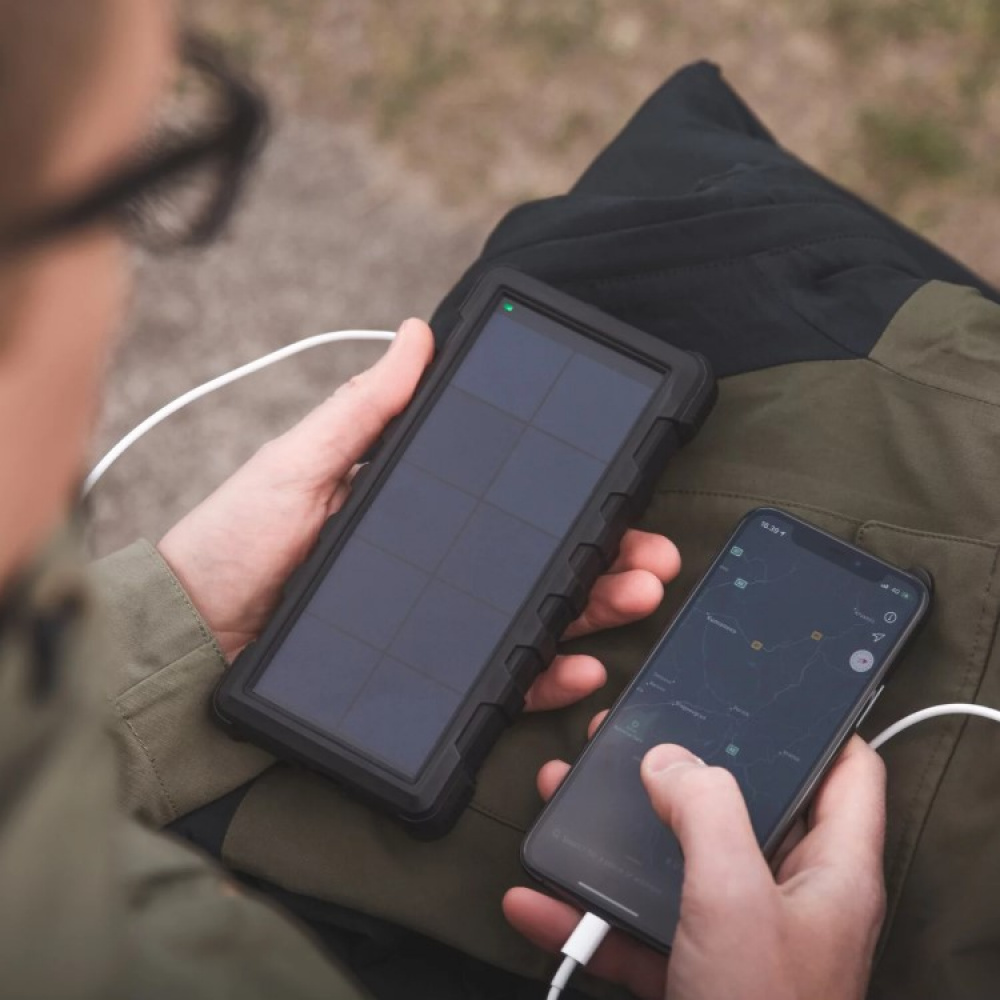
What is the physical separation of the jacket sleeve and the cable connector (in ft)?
0.81

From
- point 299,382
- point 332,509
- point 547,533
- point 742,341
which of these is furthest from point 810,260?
point 299,382

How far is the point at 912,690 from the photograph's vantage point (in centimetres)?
80

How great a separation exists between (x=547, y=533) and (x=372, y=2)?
110 cm

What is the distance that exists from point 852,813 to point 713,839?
0.11 meters

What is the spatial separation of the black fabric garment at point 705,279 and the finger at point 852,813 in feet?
0.78

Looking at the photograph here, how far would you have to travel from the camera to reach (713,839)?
676 mm

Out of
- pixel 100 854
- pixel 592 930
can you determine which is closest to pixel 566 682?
pixel 592 930

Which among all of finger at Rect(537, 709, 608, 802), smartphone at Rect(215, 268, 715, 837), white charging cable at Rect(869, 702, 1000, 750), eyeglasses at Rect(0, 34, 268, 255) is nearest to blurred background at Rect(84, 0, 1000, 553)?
smartphone at Rect(215, 268, 715, 837)

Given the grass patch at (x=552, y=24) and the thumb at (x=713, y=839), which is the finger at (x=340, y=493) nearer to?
the thumb at (x=713, y=839)

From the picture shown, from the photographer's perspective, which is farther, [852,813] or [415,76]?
[415,76]

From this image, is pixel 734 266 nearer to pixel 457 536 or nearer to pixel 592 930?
pixel 457 536

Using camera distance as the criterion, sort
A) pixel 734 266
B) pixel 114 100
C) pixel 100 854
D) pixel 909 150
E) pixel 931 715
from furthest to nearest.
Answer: pixel 909 150 < pixel 734 266 < pixel 931 715 < pixel 100 854 < pixel 114 100

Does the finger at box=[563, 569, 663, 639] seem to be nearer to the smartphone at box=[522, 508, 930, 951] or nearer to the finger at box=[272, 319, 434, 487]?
the smartphone at box=[522, 508, 930, 951]

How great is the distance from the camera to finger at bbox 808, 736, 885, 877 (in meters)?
0.72
